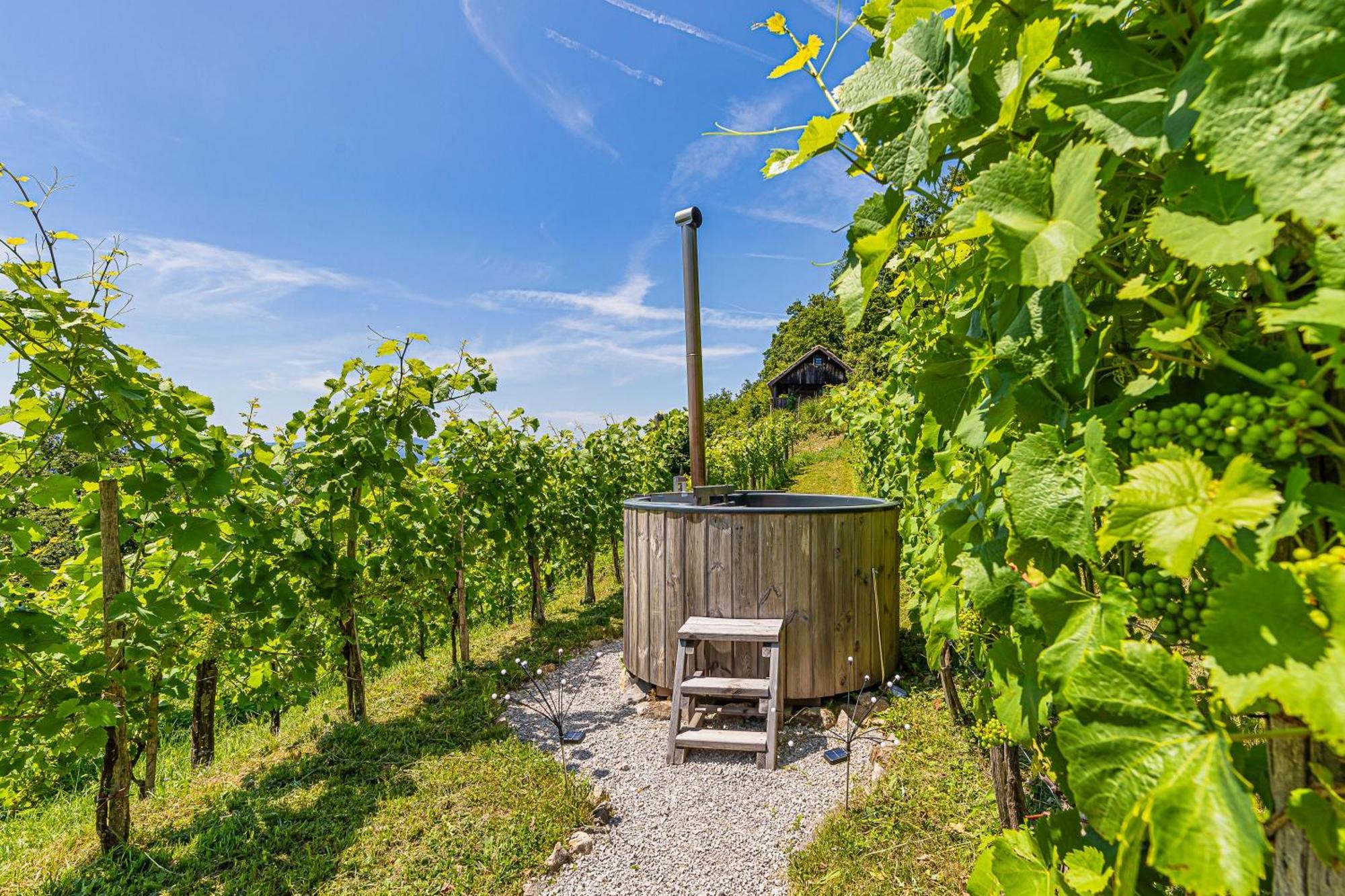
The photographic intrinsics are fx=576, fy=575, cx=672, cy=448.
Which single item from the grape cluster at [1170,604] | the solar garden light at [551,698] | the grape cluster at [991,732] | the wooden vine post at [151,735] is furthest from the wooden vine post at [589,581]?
the grape cluster at [1170,604]

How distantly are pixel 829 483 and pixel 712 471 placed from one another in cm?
568

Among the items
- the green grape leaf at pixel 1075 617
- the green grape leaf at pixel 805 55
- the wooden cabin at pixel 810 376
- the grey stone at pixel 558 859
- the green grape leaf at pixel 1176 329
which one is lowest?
the grey stone at pixel 558 859

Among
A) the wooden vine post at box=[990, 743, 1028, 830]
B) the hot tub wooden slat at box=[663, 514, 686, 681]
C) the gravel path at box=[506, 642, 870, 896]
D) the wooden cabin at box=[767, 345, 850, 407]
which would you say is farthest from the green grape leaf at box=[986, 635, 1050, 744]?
the wooden cabin at box=[767, 345, 850, 407]

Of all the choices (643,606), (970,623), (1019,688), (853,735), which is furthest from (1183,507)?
(643,606)

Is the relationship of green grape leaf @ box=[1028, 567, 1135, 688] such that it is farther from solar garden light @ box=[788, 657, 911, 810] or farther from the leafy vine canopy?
solar garden light @ box=[788, 657, 911, 810]

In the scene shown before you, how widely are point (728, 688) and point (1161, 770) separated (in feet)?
12.6

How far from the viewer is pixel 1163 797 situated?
397 millimetres

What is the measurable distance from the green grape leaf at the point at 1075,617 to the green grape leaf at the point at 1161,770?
4cm

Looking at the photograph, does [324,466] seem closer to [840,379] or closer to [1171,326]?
[1171,326]

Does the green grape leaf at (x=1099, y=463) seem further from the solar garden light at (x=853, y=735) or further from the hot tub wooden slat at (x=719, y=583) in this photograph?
the hot tub wooden slat at (x=719, y=583)

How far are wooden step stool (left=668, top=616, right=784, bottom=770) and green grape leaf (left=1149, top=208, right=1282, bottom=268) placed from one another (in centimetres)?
379

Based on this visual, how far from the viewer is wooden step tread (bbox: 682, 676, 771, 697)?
13.0 ft

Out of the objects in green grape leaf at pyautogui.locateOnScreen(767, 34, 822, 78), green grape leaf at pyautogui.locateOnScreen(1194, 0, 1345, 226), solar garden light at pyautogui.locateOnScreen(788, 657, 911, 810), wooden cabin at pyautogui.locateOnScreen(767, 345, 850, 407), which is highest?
wooden cabin at pyautogui.locateOnScreen(767, 345, 850, 407)

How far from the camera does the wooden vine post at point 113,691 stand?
262 centimetres
